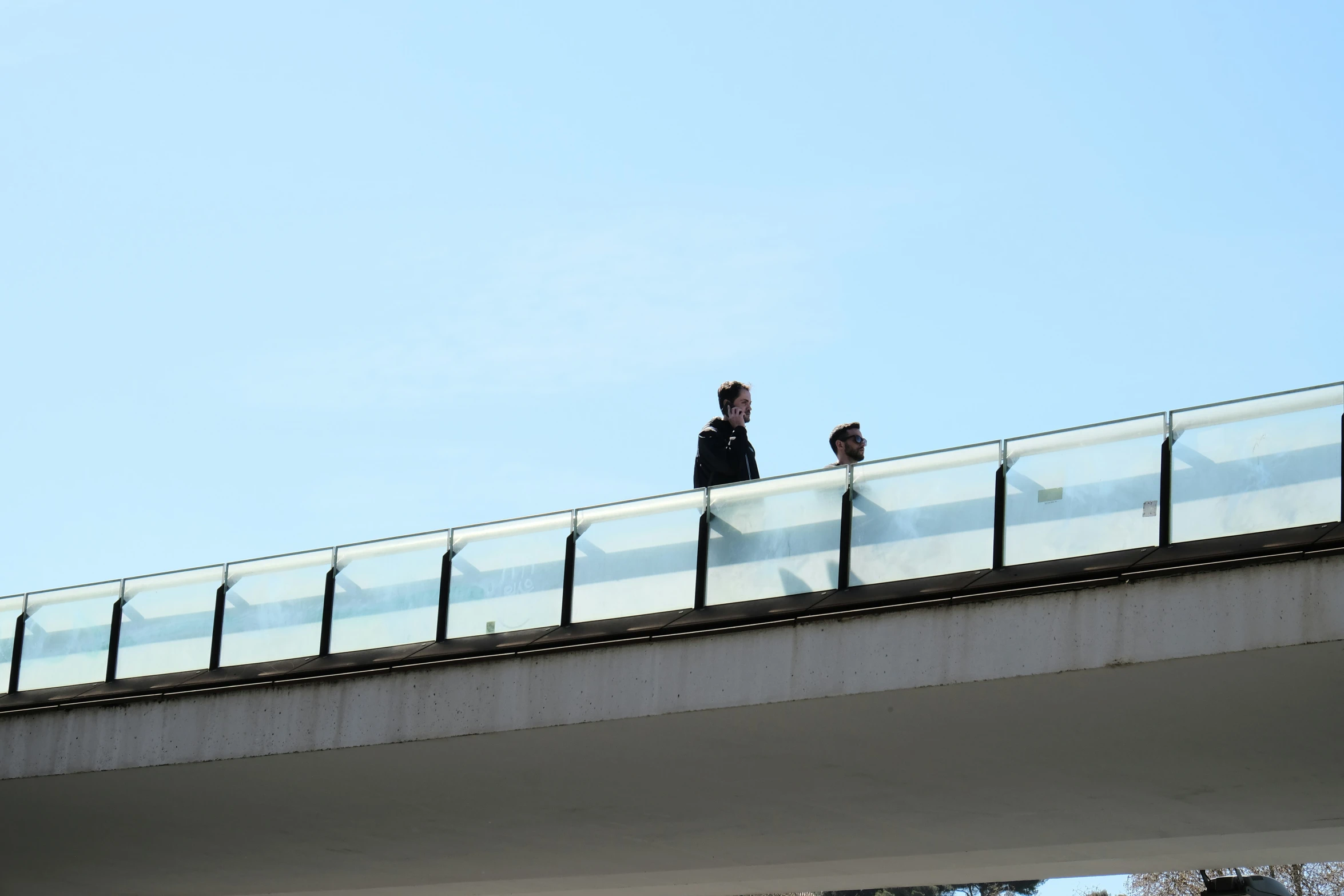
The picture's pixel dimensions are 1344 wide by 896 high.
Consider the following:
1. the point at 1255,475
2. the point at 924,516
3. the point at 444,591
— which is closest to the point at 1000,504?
the point at 924,516

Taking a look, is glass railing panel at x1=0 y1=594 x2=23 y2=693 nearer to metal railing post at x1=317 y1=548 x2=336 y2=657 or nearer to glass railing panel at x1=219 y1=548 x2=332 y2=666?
glass railing panel at x1=219 y1=548 x2=332 y2=666

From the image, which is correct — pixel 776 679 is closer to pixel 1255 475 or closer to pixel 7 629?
pixel 1255 475

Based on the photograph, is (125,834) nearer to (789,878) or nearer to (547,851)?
(547,851)

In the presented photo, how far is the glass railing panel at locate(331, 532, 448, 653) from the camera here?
13.3 m

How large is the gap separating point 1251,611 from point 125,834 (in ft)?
38.9

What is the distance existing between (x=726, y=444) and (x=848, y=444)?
0.90 metres

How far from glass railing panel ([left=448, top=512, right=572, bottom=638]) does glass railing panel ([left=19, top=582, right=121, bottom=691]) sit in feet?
13.1

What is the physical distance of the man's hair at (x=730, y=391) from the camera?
12141 mm

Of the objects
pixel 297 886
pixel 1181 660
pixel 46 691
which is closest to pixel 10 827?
pixel 46 691

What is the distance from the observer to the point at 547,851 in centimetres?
1661

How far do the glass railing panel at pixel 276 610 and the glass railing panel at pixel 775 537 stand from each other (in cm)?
379

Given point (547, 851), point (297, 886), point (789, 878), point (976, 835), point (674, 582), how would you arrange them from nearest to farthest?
point (674, 582)
point (976, 835)
point (547, 851)
point (789, 878)
point (297, 886)

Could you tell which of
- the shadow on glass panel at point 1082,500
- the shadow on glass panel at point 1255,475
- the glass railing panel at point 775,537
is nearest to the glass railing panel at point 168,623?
the glass railing panel at point 775,537

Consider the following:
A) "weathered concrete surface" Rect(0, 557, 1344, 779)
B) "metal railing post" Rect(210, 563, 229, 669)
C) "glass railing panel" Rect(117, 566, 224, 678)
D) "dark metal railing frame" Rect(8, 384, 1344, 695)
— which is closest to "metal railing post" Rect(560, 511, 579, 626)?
Answer: "dark metal railing frame" Rect(8, 384, 1344, 695)
